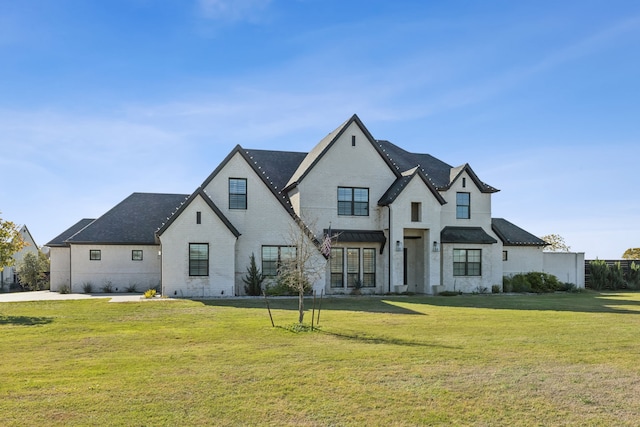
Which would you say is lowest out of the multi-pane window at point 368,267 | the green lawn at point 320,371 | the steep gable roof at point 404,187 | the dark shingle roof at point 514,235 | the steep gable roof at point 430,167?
the green lawn at point 320,371

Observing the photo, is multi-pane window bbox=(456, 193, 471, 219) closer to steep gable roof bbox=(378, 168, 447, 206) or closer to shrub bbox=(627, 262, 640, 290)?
steep gable roof bbox=(378, 168, 447, 206)

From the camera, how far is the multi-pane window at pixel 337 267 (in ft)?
107

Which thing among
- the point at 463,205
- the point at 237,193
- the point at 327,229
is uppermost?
the point at 237,193

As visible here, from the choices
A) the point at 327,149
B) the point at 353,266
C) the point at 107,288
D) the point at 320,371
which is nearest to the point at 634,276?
the point at 353,266

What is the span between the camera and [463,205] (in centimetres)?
3556

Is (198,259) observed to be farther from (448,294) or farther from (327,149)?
(448,294)

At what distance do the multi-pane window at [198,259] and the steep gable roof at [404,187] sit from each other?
10.8 meters

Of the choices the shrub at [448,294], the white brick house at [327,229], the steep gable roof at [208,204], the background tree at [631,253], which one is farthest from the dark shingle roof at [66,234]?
the background tree at [631,253]

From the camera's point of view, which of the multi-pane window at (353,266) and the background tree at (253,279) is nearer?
the background tree at (253,279)

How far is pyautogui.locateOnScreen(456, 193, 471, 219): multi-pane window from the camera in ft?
116

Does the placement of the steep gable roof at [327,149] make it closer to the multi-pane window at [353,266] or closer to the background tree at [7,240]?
the multi-pane window at [353,266]

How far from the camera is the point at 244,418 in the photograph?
8008 millimetres

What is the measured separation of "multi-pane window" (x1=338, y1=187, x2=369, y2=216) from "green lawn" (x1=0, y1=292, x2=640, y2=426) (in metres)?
13.7

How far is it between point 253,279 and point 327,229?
17.7 ft
